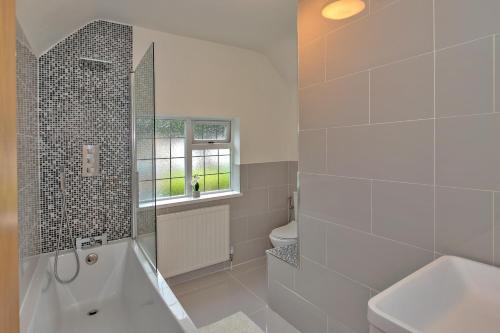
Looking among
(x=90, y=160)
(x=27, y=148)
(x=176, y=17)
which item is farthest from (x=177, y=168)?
(x=176, y=17)

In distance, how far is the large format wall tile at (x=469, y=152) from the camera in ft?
3.02

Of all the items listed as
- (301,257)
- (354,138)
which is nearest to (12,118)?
(354,138)

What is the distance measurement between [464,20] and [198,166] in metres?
2.51

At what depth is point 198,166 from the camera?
119 inches

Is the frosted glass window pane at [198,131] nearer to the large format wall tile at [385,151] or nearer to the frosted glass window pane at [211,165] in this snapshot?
the frosted glass window pane at [211,165]

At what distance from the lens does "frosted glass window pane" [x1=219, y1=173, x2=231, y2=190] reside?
3.18 m

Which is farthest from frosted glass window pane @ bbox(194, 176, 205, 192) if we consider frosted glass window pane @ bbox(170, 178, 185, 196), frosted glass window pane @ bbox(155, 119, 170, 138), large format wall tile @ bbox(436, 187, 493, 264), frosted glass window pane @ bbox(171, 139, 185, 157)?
large format wall tile @ bbox(436, 187, 493, 264)

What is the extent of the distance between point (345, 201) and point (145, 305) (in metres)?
1.52

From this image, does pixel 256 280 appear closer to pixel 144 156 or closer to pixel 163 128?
pixel 144 156

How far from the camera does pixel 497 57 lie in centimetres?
90

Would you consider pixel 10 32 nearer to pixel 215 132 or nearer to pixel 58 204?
pixel 58 204

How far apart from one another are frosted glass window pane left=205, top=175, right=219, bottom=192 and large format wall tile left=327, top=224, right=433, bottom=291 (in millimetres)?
1816

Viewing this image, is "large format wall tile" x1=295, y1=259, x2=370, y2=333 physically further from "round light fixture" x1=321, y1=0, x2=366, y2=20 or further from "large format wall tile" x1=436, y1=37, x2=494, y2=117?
"round light fixture" x1=321, y1=0, x2=366, y2=20

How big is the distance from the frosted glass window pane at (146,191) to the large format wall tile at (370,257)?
141 centimetres
